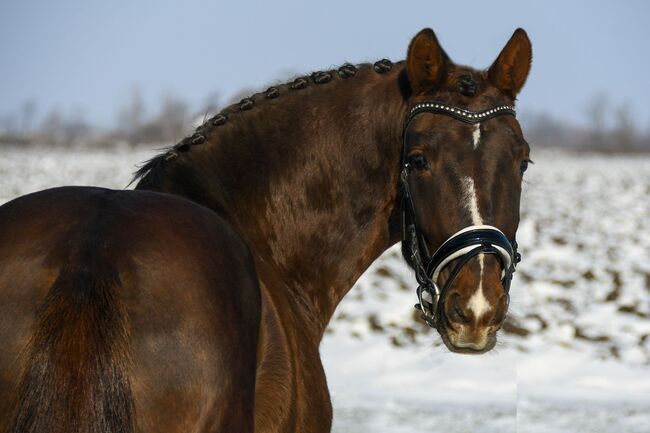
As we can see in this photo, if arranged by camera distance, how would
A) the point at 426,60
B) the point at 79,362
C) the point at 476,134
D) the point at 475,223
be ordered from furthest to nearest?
the point at 426,60 < the point at 476,134 < the point at 475,223 < the point at 79,362

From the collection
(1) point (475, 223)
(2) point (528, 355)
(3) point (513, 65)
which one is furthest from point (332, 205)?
(2) point (528, 355)

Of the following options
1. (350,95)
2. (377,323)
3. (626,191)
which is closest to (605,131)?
(626,191)

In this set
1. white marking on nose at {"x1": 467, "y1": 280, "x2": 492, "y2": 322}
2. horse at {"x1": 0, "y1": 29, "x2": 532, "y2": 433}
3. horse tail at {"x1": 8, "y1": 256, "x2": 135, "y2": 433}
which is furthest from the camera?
white marking on nose at {"x1": 467, "y1": 280, "x2": 492, "y2": 322}

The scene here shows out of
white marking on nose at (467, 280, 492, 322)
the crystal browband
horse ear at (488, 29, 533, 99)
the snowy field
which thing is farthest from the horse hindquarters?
horse ear at (488, 29, 533, 99)

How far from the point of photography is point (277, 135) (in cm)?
348

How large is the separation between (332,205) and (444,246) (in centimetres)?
77

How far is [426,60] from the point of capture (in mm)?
3230

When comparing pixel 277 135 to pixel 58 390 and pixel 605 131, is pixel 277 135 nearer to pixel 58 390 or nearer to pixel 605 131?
pixel 58 390

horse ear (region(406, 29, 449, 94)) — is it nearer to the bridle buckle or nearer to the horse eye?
the horse eye

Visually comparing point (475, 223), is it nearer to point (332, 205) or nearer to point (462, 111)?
point (462, 111)

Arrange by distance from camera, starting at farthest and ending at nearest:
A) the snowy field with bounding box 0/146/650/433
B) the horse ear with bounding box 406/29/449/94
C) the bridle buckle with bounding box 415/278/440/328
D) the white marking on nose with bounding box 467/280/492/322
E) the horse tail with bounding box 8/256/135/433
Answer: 1. the snowy field with bounding box 0/146/650/433
2. the horse ear with bounding box 406/29/449/94
3. the bridle buckle with bounding box 415/278/440/328
4. the white marking on nose with bounding box 467/280/492/322
5. the horse tail with bounding box 8/256/135/433

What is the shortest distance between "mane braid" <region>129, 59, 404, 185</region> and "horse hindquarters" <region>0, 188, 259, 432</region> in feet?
2.95

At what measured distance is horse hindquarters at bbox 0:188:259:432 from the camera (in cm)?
197

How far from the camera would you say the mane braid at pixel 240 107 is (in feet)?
10.5
